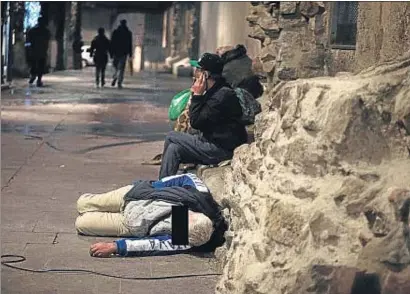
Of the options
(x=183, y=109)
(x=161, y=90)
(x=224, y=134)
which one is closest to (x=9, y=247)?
(x=224, y=134)

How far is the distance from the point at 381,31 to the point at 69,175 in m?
4.38

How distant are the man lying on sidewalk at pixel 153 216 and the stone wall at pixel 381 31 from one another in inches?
64.8

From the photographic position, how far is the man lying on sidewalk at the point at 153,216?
21.9 ft

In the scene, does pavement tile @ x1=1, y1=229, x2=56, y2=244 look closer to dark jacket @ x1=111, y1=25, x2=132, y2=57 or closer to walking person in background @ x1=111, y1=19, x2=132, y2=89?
walking person in background @ x1=111, y1=19, x2=132, y2=89

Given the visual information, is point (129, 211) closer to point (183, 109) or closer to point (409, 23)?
point (409, 23)

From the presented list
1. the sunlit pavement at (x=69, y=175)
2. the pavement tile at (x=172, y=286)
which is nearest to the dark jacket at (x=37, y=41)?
the sunlit pavement at (x=69, y=175)

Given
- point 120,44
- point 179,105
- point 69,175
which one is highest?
point 179,105

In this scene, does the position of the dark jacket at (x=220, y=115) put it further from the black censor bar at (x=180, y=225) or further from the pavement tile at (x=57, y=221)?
the black censor bar at (x=180, y=225)

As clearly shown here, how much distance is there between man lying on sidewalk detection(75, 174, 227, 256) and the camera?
6.67 meters

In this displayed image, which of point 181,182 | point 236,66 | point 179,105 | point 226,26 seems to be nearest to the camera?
point 181,182

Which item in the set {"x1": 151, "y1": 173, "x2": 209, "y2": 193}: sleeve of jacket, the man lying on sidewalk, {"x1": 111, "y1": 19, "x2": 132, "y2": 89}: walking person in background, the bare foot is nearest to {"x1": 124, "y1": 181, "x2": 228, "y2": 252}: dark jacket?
the man lying on sidewalk

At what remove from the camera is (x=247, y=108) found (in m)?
8.58

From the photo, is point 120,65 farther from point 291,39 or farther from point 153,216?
point 153,216

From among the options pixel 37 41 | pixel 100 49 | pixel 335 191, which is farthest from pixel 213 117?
pixel 100 49
